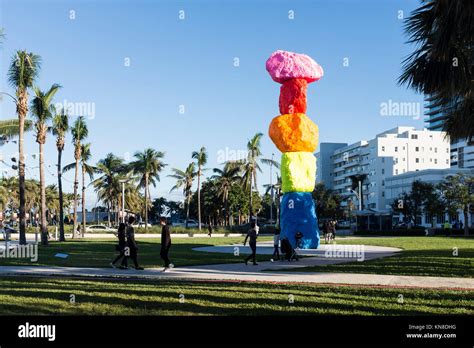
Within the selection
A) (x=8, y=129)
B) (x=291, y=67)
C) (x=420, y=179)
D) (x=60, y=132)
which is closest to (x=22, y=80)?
(x=8, y=129)

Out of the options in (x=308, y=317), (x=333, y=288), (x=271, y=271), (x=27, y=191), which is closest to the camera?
(x=308, y=317)

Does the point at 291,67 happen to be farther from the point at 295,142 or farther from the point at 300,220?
the point at 300,220

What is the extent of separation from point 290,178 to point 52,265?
14.4 metres

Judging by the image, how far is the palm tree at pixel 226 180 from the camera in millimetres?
82062

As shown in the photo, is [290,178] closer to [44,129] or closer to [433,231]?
[44,129]

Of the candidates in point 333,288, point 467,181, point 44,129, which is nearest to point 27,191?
point 44,129

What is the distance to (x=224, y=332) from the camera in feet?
27.4

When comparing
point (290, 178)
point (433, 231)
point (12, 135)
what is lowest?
point (433, 231)

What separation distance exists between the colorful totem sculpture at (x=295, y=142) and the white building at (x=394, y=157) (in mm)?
98250

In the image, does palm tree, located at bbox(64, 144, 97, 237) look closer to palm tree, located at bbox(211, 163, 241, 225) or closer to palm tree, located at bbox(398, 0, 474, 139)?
palm tree, located at bbox(211, 163, 241, 225)

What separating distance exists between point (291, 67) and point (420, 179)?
230 ft

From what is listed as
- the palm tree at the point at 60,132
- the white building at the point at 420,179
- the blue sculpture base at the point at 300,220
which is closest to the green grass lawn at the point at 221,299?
the blue sculpture base at the point at 300,220

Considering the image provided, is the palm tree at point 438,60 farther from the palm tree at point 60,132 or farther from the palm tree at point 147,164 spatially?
the palm tree at point 147,164

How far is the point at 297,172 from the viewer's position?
30.7 meters
